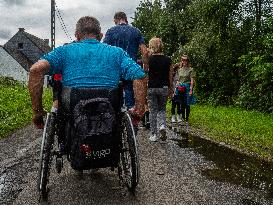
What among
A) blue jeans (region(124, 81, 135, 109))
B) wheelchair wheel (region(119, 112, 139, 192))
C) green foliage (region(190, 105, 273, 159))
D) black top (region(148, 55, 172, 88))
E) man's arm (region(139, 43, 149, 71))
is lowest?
green foliage (region(190, 105, 273, 159))

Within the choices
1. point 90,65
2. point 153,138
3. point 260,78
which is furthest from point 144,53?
point 260,78

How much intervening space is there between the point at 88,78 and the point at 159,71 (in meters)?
4.30

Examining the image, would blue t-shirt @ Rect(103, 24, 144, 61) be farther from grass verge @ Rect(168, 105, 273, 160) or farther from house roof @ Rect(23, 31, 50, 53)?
house roof @ Rect(23, 31, 50, 53)

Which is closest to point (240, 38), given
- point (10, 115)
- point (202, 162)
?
point (10, 115)

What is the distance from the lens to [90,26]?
4695 mm

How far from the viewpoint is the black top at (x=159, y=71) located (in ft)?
28.5

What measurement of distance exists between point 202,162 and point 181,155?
51 centimetres

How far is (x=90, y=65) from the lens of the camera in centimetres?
455

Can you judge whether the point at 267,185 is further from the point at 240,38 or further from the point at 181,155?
the point at 240,38

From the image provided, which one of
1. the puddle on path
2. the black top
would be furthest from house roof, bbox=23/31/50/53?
the puddle on path

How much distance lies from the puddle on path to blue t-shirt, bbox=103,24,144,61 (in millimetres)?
2073

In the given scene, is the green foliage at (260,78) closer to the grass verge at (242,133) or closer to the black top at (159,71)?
the grass verge at (242,133)

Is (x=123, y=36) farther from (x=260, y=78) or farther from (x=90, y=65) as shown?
(x=260, y=78)

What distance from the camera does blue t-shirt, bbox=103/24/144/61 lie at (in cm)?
768
